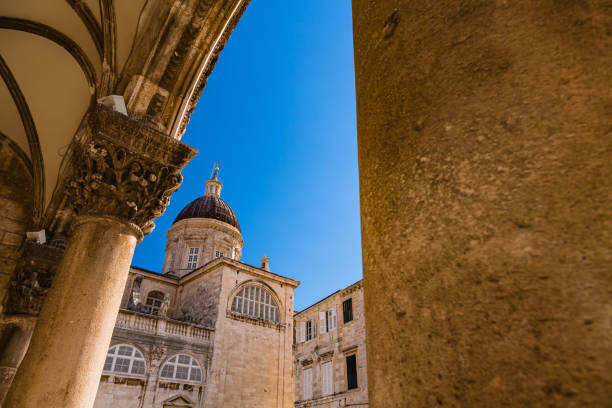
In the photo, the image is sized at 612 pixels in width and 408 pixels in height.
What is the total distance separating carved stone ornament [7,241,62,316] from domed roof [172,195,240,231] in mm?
21656

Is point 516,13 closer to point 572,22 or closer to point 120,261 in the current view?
point 572,22

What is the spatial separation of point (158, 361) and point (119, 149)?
48.4ft

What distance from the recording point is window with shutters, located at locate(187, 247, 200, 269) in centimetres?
2641

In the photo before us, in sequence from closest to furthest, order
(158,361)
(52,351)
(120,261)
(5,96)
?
(52,351), (120,261), (5,96), (158,361)

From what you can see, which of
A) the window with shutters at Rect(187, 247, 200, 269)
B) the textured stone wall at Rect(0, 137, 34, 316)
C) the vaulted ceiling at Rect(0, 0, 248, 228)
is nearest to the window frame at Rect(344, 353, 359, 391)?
the window with shutters at Rect(187, 247, 200, 269)

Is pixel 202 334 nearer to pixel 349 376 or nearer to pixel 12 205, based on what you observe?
pixel 349 376

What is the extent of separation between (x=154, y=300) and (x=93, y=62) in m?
20.0

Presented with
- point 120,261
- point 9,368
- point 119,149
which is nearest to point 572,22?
point 120,261

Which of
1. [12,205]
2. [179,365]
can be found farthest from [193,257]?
[12,205]

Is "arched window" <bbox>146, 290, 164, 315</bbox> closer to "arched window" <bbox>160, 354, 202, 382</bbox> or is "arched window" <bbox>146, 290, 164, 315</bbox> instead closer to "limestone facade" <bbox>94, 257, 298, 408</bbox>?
"limestone facade" <bbox>94, 257, 298, 408</bbox>

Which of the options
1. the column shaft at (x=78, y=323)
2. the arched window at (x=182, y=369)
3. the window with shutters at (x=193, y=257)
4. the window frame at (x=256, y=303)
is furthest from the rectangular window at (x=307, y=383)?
the column shaft at (x=78, y=323)

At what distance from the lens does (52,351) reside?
110 inches

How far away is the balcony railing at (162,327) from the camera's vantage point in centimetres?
1591

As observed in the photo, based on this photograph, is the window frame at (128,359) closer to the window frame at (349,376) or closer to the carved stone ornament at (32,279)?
the window frame at (349,376)
